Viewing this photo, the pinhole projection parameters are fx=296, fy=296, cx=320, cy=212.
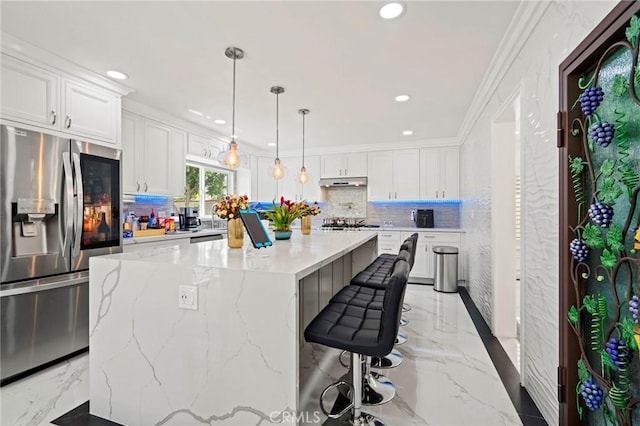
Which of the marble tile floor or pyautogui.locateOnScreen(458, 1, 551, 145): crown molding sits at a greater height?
pyautogui.locateOnScreen(458, 1, 551, 145): crown molding

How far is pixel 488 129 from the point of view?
3.05 metres

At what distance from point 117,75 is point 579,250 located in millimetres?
3774

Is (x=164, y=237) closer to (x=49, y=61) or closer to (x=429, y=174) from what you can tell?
(x=49, y=61)

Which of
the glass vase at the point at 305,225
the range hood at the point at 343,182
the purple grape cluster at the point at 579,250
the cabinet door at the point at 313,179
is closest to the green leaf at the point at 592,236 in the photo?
the purple grape cluster at the point at 579,250

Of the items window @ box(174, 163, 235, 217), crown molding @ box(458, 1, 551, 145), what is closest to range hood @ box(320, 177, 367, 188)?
window @ box(174, 163, 235, 217)

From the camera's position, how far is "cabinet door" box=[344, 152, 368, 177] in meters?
5.86

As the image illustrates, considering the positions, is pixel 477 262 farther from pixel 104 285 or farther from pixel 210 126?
pixel 210 126

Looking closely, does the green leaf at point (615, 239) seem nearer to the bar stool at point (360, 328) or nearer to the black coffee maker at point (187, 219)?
the bar stool at point (360, 328)

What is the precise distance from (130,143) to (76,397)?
264 centimetres

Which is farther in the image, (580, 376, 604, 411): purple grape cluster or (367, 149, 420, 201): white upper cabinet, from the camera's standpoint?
(367, 149, 420, 201): white upper cabinet

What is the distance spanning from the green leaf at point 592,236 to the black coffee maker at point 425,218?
170 inches

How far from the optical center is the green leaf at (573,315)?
1375 millimetres

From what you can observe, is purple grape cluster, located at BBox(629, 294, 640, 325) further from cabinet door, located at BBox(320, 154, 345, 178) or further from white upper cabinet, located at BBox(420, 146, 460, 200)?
cabinet door, located at BBox(320, 154, 345, 178)

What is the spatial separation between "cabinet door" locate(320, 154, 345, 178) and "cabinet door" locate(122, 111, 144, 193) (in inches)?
131
